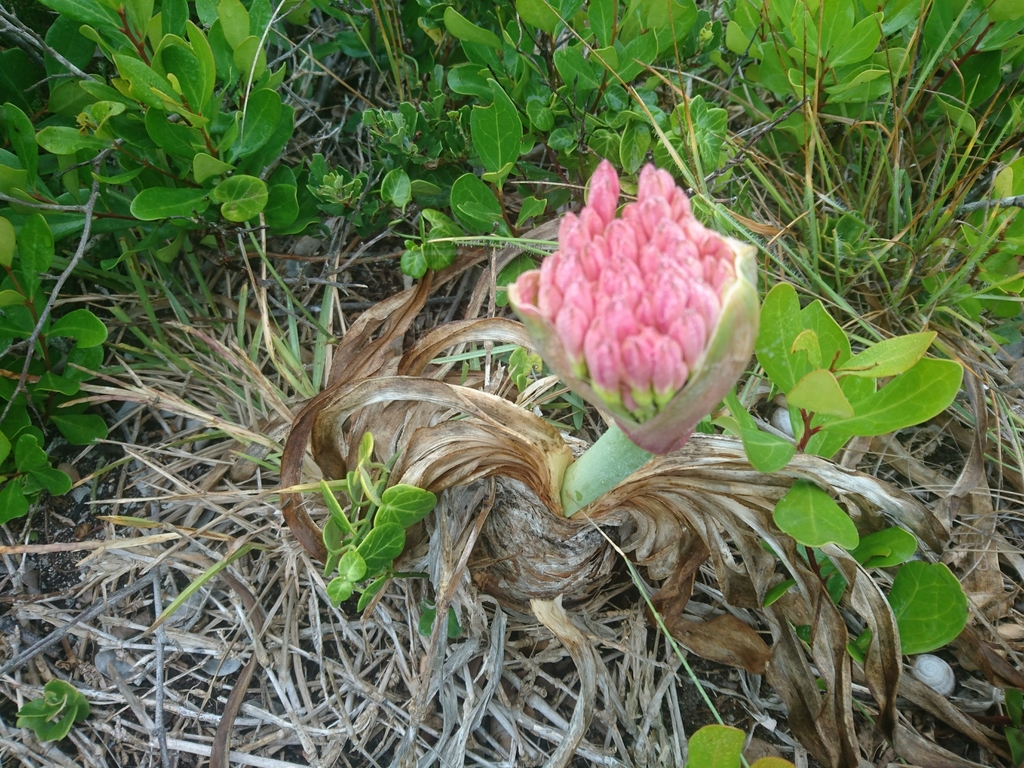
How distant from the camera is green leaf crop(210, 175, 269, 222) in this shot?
1687mm

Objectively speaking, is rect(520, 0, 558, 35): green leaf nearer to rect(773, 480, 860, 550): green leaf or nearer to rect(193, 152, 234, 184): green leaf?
rect(193, 152, 234, 184): green leaf

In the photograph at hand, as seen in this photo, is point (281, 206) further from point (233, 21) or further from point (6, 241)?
point (6, 241)

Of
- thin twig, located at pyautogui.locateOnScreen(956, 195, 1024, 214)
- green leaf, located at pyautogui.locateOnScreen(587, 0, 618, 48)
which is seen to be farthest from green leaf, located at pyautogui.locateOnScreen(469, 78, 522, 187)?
thin twig, located at pyautogui.locateOnScreen(956, 195, 1024, 214)

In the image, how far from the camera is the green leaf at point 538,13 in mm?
1687

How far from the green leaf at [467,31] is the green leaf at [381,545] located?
1224 millimetres

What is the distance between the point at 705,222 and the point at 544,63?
68 cm

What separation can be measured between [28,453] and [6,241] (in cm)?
53

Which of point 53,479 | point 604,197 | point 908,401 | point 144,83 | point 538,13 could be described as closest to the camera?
point 604,197

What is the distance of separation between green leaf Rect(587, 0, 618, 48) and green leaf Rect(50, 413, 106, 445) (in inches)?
66.9

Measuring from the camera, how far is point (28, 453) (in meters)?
1.76

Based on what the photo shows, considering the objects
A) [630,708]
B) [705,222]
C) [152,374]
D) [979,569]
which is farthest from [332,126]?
[979,569]

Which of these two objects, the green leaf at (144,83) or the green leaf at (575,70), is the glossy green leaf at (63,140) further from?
the green leaf at (575,70)

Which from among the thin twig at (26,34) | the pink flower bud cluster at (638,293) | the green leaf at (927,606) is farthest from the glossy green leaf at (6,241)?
the green leaf at (927,606)

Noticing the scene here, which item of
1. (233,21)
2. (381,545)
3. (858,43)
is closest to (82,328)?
(233,21)
